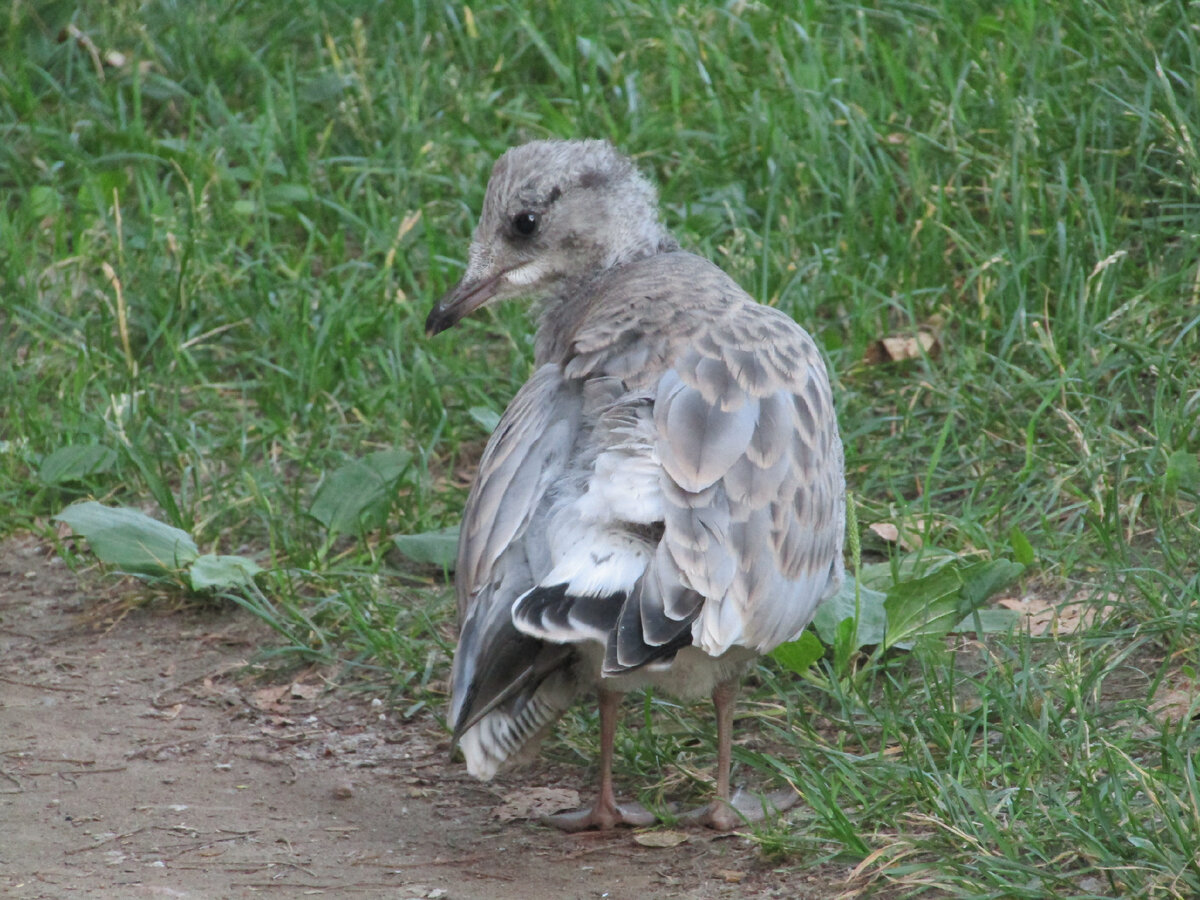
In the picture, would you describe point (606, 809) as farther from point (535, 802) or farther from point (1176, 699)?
point (1176, 699)

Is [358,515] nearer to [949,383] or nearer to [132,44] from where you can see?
[949,383]

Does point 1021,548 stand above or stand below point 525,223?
below

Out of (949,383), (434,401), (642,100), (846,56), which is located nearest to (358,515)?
(434,401)

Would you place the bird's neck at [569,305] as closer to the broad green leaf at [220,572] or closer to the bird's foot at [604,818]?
the broad green leaf at [220,572]

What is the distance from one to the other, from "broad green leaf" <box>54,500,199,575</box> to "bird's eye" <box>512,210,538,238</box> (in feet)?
4.67

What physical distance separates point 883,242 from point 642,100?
1400mm

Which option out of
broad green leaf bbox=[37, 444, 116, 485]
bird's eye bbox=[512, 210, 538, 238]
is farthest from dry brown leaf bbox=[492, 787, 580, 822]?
broad green leaf bbox=[37, 444, 116, 485]

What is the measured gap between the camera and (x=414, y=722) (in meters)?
4.82

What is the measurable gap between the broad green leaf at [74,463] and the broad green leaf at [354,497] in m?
0.78

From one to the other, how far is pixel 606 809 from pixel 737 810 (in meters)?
0.34

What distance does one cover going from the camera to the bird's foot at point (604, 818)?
4203mm

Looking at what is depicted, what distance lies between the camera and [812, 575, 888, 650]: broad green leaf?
4.62 m

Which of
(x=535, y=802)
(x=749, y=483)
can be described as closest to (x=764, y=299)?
(x=749, y=483)

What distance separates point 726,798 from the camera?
422cm
